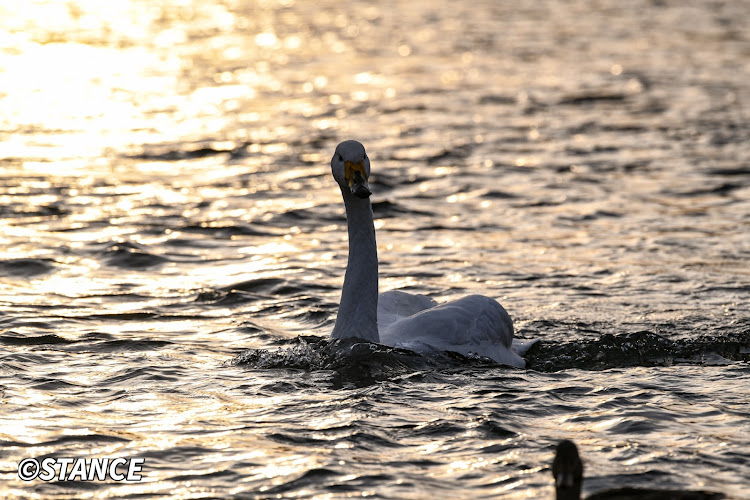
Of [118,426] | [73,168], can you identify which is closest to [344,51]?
[73,168]

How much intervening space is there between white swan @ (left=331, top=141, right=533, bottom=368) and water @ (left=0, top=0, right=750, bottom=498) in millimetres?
155

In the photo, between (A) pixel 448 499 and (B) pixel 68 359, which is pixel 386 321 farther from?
(A) pixel 448 499

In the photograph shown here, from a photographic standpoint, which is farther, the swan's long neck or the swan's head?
the swan's long neck

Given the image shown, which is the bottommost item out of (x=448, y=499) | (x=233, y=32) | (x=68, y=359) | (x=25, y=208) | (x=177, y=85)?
(x=448, y=499)

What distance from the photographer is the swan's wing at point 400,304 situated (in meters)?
10.7

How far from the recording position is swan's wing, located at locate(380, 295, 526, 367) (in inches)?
376

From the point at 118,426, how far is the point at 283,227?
24.0 ft

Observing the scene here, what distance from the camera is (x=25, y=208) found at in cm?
1547

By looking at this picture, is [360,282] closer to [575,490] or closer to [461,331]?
[461,331]

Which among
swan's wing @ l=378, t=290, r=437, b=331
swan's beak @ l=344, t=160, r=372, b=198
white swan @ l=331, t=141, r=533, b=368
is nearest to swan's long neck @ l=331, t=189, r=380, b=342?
white swan @ l=331, t=141, r=533, b=368

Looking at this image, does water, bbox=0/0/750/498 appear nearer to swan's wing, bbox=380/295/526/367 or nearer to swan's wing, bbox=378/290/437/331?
swan's wing, bbox=380/295/526/367

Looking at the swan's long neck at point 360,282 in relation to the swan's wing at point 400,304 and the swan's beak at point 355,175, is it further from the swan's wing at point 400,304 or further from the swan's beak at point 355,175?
the swan's wing at point 400,304

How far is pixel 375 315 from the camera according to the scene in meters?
9.60
